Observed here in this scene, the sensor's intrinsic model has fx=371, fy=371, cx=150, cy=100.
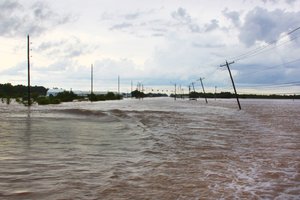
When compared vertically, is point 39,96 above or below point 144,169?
above

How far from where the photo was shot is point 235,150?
37.9 ft

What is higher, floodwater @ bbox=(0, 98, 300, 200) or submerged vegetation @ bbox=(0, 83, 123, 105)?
submerged vegetation @ bbox=(0, 83, 123, 105)

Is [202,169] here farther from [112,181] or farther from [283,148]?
[283,148]

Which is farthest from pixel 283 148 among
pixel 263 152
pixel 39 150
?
pixel 39 150

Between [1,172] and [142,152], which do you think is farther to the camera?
[142,152]

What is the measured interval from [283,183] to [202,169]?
1.83 metres

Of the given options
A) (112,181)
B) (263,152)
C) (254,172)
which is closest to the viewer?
(112,181)

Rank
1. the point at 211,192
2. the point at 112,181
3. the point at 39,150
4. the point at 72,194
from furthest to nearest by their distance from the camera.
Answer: the point at 39,150
the point at 112,181
the point at 211,192
the point at 72,194

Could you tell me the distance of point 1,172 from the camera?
7328 millimetres

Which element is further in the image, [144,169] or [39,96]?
[39,96]

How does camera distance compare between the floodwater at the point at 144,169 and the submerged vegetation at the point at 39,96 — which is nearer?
the floodwater at the point at 144,169

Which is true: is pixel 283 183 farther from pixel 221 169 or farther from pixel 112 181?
pixel 112 181

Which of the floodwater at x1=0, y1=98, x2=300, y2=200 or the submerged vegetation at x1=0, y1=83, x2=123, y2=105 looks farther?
the submerged vegetation at x1=0, y1=83, x2=123, y2=105

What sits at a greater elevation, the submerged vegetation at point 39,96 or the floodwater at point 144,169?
the submerged vegetation at point 39,96
